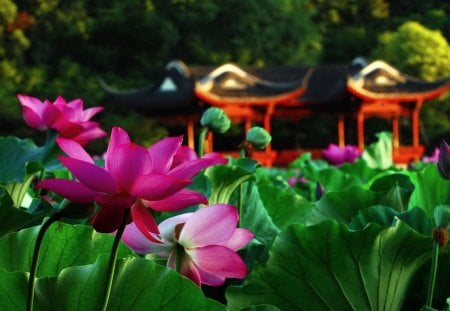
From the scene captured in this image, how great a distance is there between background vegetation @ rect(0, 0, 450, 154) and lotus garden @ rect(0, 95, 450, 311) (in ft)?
45.4

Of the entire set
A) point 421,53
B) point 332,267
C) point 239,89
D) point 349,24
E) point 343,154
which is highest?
point 332,267

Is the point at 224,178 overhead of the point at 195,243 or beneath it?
beneath

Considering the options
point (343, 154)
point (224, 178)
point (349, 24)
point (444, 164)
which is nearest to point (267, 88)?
point (343, 154)

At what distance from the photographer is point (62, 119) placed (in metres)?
0.98

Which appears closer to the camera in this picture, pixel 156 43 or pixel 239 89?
pixel 239 89

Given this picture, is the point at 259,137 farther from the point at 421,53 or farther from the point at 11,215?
the point at 421,53

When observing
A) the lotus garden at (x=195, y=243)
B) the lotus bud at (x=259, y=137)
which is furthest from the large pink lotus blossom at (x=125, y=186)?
the lotus bud at (x=259, y=137)

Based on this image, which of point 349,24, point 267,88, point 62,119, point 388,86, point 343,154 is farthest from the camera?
point 349,24

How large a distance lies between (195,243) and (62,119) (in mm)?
516

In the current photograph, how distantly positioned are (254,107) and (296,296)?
448 inches

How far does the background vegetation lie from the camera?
51.8ft

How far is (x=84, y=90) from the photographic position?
1526cm

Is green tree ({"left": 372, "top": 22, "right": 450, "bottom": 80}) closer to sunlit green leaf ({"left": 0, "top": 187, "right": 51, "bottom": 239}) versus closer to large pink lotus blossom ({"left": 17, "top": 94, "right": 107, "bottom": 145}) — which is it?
large pink lotus blossom ({"left": 17, "top": 94, "right": 107, "bottom": 145})

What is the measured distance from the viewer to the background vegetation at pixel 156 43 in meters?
15.8
